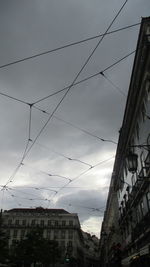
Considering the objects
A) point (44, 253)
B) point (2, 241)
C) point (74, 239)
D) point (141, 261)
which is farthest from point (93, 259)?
point (141, 261)

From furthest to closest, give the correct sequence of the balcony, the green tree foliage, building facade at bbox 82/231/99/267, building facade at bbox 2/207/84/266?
building facade at bbox 82/231/99/267 < building facade at bbox 2/207/84/266 < the green tree foliage < the balcony

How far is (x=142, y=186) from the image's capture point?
19.4 metres

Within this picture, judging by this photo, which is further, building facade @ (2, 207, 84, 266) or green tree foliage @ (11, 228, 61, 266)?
building facade @ (2, 207, 84, 266)

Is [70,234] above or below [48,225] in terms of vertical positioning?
below

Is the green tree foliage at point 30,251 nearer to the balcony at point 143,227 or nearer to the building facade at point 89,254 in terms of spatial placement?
the balcony at point 143,227

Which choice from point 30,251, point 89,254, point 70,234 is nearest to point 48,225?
point 70,234

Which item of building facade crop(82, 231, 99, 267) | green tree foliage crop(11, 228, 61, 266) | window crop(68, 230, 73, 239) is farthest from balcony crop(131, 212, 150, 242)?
building facade crop(82, 231, 99, 267)

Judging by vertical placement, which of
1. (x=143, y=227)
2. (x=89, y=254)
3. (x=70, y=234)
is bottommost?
(x=89, y=254)

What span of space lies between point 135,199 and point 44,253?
3439 centimetres

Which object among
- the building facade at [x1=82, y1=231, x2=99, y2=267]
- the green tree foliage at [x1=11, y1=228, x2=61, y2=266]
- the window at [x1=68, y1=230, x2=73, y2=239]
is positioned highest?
the window at [x1=68, y1=230, x2=73, y2=239]

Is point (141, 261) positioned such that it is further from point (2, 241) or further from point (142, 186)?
point (2, 241)

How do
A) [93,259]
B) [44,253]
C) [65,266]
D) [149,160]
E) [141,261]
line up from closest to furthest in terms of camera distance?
1. [149,160]
2. [141,261]
3. [44,253]
4. [65,266]
5. [93,259]

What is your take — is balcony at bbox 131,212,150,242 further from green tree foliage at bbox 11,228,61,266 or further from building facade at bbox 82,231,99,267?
building facade at bbox 82,231,99,267

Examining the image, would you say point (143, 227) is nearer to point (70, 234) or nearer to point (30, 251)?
point (30, 251)
